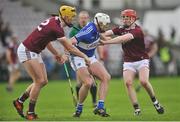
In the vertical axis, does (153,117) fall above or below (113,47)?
above

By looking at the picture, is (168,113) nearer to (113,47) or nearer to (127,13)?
(127,13)

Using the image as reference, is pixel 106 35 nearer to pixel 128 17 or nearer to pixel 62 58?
pixel 128 17

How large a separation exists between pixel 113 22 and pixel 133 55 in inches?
904

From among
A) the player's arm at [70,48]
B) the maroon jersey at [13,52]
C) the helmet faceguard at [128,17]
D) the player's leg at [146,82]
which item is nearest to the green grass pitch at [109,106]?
the player's leg at [146,82]

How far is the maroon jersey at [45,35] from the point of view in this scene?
Answer: 1655 centimetres

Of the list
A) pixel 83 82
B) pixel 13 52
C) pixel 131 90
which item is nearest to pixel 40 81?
pixel 83 82

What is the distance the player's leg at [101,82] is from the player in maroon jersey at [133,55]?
0.61m

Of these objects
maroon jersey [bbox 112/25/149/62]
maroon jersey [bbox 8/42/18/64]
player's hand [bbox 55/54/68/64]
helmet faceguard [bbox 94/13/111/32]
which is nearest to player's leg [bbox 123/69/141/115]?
maroon jersey [bbox 112/25/149/62]

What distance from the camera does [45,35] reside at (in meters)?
16.7

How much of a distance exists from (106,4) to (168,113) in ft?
92.5

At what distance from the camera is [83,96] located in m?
17.7

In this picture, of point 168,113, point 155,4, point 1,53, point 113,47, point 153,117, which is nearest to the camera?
point 153,117

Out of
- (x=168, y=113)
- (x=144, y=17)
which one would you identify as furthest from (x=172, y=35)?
(x=168, y=113)

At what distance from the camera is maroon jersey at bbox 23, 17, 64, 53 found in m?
16.5
